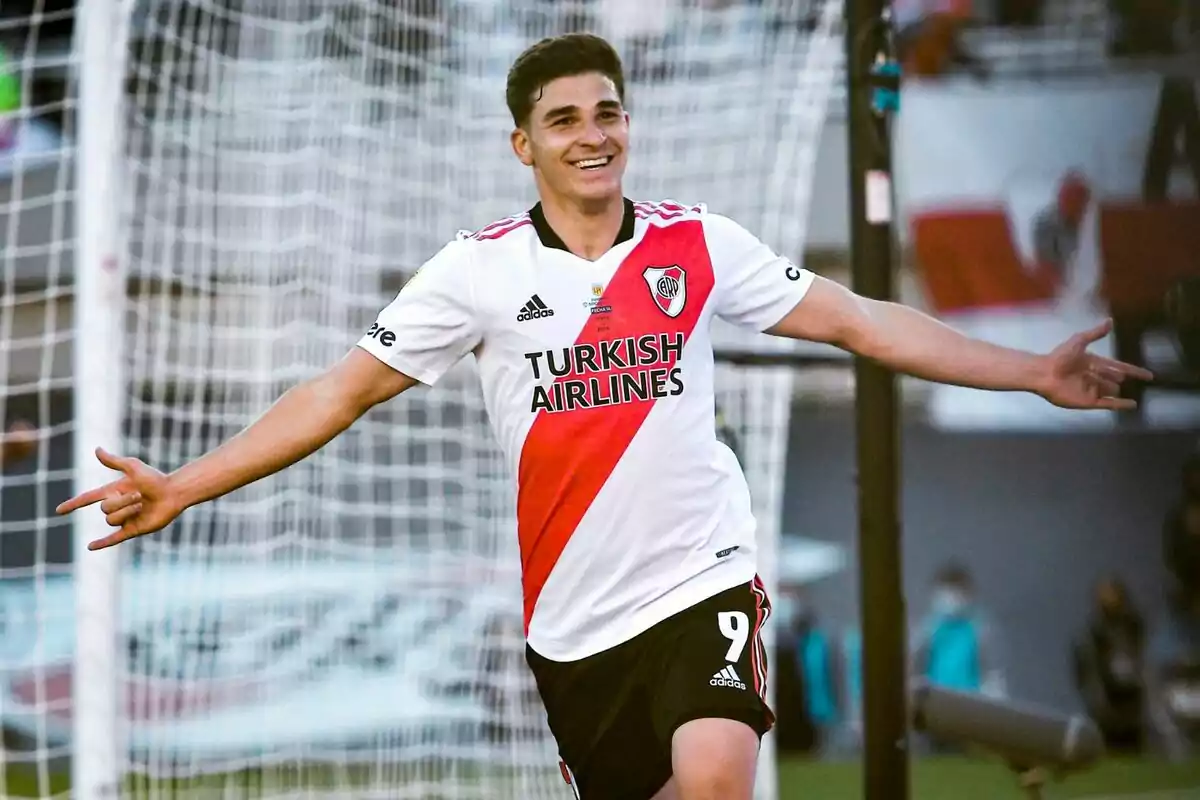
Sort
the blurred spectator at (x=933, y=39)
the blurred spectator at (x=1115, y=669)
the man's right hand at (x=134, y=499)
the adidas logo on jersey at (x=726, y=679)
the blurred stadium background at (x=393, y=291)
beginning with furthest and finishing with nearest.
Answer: the blurred spectator at (x=933, y=39) → the blurred spectator at (x=1115, y=669) → the blurred stadium background at (x=393, y=291) → the adidas logo on jersey at (x=726, y=679) → the man's right hand at (x=134, y=499)

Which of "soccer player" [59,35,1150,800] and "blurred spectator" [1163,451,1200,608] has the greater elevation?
"soccer player" [59,35,1150,800]

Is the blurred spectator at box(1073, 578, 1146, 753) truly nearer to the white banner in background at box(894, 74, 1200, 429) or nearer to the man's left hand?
the white banner in background at box(894, 74, 1200, 429)

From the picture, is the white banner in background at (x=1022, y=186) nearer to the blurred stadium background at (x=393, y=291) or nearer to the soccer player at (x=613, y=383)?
the blurred stadium background at (x=393, y=291)

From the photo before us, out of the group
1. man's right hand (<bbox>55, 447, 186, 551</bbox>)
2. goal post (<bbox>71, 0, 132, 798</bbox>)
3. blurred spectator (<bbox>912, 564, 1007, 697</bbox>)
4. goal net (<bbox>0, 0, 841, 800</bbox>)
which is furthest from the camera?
blurred spectator (<bbox>912, 564, 1007, 697</bbox>)

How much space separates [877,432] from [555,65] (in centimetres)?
156

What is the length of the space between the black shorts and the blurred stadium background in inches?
65.8

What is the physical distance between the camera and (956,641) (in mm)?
12453

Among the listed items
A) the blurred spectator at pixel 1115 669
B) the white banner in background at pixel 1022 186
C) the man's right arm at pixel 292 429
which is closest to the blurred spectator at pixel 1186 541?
the blurred spectator at pixel 1115 669

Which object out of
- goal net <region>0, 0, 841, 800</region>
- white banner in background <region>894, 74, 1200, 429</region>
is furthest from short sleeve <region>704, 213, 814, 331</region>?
white banner in background <region>894, 74, 1200, 429</region>

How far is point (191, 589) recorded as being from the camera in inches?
263

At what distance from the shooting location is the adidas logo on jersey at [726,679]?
351cm

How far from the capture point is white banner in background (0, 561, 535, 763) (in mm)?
6832

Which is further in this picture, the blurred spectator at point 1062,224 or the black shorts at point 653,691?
the blurred spectator at point 1062,224

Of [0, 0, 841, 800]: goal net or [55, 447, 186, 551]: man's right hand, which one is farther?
[0, 0, 841, 800]: goal net
